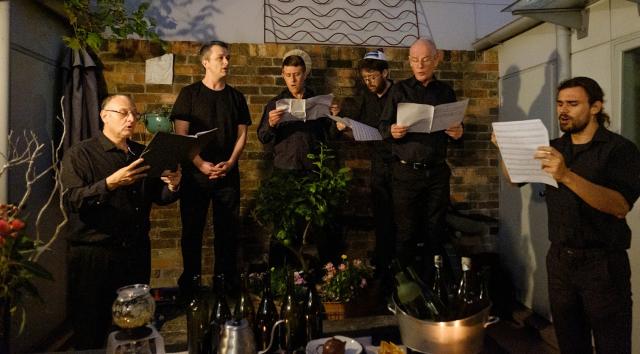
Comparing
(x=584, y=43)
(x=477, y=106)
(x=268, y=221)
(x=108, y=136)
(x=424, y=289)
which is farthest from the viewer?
(x=477, y=106)

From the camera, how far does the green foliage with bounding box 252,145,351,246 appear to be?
322 centimetres

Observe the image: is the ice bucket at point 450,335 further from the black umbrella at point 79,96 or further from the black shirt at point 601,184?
the black umbrella at point 79,96

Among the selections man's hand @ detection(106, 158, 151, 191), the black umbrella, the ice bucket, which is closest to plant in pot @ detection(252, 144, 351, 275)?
man's hand @ detection(106, 158, 151, 191)

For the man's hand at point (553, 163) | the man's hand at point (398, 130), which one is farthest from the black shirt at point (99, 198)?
the man's hand at point (553, 163)

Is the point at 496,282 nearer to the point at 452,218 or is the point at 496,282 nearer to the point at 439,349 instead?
the point at 452,218

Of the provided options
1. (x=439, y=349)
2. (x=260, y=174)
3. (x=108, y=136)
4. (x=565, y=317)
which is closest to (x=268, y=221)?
(x=260, y=174)

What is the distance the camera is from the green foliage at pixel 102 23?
133 inches

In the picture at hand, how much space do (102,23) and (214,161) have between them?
58.8 inches

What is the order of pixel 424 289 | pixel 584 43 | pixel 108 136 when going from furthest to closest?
1. pixel 584 43
2. pixel 108 136
3. pixel 424 289

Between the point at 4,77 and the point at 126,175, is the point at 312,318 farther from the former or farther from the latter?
the point at 4,77

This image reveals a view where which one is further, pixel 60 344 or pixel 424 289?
pixel 60 344

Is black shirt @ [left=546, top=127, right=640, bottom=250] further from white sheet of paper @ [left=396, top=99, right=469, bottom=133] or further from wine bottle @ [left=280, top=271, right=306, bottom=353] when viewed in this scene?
wine bottle @ [left=280, top=271, right=306, bottom=353]

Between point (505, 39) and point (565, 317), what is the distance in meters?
2.73

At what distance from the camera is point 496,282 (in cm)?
388
